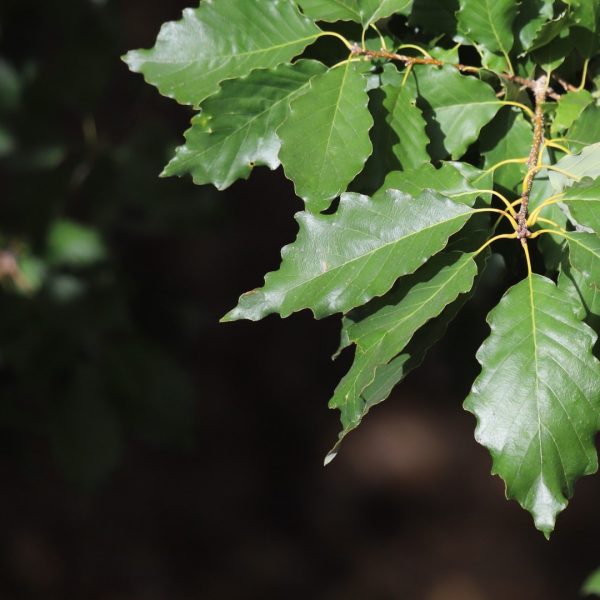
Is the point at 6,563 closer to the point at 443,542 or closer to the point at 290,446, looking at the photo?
the point at 290,446

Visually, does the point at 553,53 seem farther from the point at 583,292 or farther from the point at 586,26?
the point at 583,292

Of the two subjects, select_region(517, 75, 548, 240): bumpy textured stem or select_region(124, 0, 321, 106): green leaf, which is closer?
select_region(517, 75, 548, 240): bumpy textured stem

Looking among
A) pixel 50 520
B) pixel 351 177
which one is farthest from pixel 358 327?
pixel 50 520

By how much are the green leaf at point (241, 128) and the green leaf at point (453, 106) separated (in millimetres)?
137

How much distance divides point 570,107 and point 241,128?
39 cm

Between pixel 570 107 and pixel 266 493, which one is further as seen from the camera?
pixel 266 493

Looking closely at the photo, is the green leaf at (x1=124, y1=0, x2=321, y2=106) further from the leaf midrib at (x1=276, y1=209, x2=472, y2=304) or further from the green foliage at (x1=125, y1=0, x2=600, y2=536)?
the leaf midrib at (x1=276, y1=209, x2=472, y2=304)

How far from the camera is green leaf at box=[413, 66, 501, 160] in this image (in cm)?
117

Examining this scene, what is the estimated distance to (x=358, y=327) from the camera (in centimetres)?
111

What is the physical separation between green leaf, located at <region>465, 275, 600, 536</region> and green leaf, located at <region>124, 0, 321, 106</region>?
0.45 metres

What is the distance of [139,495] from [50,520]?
1.27ft

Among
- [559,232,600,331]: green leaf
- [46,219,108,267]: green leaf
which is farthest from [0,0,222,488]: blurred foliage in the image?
[559,232,600,331]: green leaf

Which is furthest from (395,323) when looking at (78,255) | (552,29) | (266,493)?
(266,493)

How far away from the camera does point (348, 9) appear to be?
117 cm
